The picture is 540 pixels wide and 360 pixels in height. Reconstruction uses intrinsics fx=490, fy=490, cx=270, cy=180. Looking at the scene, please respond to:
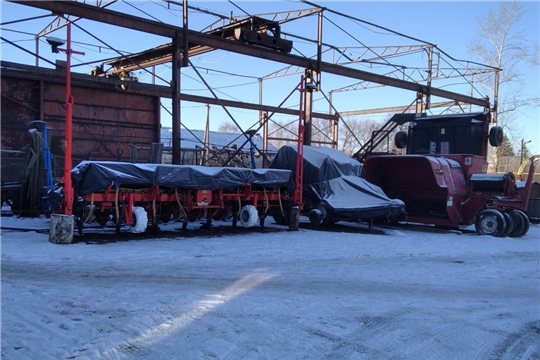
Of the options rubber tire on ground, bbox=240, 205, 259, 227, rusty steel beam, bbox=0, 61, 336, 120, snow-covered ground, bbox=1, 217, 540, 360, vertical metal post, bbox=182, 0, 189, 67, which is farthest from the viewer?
vertical metal post, bbox=182, 0, 189, 67

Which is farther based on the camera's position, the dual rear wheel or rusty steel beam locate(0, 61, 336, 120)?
rusty steel beam locate(0, 61, 336, 120)

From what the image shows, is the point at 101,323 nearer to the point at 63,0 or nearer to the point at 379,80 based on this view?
the point at 63,0

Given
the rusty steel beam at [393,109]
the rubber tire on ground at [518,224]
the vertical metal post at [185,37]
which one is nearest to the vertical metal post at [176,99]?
the vertical metal post at [185,37]

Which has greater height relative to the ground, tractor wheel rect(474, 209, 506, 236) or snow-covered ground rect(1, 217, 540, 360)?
tractor wheel rect(474, 209, 506, 236)

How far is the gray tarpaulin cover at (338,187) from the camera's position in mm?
12609

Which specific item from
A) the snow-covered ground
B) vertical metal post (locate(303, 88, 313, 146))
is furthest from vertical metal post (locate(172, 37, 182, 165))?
the snow-covered ground

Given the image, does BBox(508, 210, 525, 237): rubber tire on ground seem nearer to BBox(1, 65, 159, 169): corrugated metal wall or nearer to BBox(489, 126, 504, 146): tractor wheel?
BBox(489, 126, 504, 146): tractor wheel

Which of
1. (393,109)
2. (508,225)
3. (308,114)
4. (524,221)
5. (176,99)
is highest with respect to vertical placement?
(393,109)

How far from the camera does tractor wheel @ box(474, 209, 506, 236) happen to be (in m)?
12.6

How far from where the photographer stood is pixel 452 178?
13.6 m

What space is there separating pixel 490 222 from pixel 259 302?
9.39m

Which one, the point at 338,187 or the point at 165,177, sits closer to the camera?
the point at 165,177

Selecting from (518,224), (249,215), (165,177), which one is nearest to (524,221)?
(518,224)

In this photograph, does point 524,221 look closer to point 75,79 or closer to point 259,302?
point 259,302
